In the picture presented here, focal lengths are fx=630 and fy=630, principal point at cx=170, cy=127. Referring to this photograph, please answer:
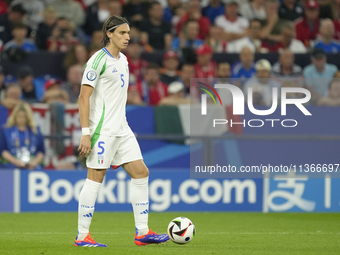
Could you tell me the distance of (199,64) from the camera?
11.1 meters

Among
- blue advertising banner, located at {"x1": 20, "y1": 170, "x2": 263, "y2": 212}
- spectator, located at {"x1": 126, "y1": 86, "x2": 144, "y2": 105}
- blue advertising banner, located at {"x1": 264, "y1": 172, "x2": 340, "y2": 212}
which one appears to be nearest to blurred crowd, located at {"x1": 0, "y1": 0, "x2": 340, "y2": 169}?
spectator, located at {"x1": 126, "y1": 86, "x2": 144, "y2": 105}

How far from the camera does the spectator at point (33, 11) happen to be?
12.2 m

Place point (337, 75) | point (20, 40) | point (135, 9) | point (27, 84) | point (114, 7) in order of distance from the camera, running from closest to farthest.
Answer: point (27, 84) < point (337, 75) < point (20, 40) < point (114, 7) < point (135, 9)

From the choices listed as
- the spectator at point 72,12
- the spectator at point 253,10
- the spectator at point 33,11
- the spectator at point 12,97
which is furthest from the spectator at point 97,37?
the spectator at point 253,10

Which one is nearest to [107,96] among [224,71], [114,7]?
[224,71]

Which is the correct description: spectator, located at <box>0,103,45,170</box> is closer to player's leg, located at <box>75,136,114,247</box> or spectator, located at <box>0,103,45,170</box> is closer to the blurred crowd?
the blurred crowd

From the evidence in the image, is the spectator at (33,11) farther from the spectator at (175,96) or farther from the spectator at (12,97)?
the spectator at (175,96)

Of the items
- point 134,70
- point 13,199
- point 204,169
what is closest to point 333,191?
point 204,169

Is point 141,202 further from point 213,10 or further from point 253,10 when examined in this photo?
point 253,10

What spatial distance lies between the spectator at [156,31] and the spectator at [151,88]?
1.78m

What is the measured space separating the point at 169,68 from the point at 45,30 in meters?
2.51

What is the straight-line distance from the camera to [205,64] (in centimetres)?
1103

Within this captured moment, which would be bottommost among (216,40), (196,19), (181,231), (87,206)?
(181,231)

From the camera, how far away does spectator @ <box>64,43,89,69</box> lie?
1049cm
